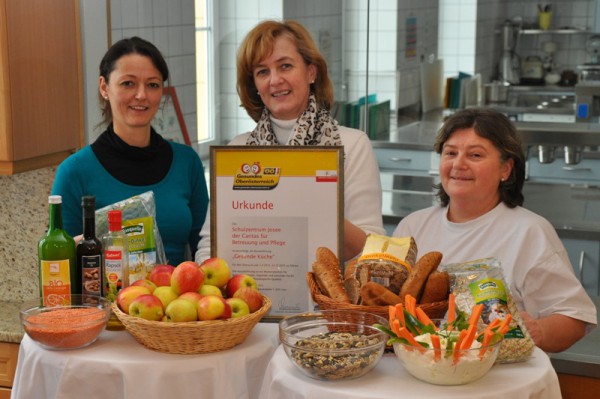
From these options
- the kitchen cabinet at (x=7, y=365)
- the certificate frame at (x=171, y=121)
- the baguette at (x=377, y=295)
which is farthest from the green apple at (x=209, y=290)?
the certificate frame at (x=171, y=121)

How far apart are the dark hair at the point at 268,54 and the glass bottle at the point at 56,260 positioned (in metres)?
0.81

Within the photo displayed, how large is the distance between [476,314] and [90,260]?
3.10ft

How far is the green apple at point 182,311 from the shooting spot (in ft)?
6.20

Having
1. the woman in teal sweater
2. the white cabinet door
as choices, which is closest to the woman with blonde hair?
the woman in teal sweater

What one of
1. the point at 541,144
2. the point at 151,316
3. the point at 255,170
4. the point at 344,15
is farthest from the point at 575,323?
the point at 344,15

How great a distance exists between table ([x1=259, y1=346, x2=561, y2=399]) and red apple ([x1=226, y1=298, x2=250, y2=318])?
0.13 metres

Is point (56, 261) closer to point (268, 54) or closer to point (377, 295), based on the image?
point (377, 295)

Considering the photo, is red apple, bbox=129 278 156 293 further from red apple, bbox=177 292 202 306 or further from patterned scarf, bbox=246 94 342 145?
patterned scarf, bbox=246 94 342 145

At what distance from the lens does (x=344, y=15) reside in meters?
4.73

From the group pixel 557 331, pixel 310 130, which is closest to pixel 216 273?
pixel 310 130

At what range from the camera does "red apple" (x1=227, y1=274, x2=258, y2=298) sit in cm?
208

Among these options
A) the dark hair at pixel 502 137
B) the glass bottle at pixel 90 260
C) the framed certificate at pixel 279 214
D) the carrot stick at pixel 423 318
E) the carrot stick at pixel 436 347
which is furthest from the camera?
the dark hair at pixel 502 137

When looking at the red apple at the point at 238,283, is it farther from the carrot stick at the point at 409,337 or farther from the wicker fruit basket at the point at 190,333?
the carrot stick at the point at 409,337

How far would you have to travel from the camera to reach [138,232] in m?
2.17
